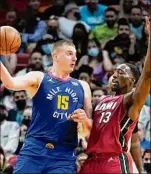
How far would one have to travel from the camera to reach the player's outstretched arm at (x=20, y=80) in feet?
17.0

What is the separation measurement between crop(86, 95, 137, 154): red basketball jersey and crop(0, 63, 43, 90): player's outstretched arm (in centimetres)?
78

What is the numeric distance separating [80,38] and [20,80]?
6.20 meters

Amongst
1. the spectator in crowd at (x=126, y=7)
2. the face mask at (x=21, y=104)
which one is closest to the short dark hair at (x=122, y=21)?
the spectator in crowd at (x=126, y=7)

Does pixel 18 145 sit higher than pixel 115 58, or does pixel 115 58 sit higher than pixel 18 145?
pixel 115 58

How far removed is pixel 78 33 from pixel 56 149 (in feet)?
20.3

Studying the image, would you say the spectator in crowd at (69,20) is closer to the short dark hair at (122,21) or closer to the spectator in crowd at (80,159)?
the short dark hair at (122,21)

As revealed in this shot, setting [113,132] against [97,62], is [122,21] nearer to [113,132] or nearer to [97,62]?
[97,62]

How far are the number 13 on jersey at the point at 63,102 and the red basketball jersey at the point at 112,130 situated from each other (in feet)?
1.27

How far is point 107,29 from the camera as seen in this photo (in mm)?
12000

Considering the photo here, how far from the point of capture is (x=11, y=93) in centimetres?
1088

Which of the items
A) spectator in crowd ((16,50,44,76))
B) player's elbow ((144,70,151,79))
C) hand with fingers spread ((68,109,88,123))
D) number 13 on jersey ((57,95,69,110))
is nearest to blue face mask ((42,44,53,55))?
spectator in crowd ((16,50,44,76))

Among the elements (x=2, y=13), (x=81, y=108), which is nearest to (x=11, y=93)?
(x=2, y=13)

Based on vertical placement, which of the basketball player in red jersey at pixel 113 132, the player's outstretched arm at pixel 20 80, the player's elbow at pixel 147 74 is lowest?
the basketball player in red jersey at pixel 113 132

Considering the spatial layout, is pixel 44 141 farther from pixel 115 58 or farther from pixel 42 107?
pixel 115 58
